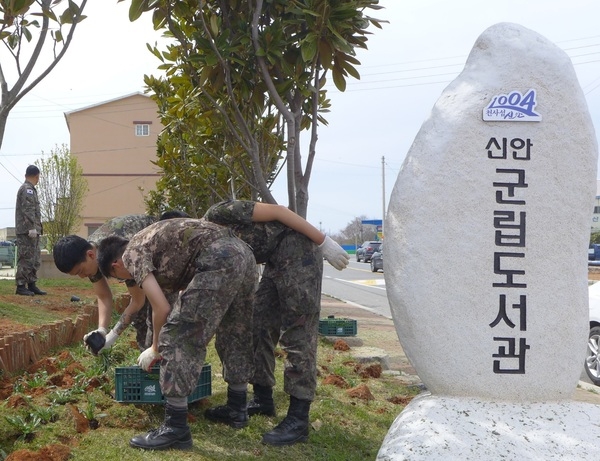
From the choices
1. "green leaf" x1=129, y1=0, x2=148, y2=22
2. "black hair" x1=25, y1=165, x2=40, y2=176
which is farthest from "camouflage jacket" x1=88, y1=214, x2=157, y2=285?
"black hair" x1=25, y1=165, x2=40, y2=176

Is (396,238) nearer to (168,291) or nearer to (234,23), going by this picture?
(168,291)

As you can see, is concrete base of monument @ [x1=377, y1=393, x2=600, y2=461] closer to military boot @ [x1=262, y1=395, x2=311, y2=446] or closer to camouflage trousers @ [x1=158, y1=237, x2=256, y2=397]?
military boot @ [x1=262, y1=395, x2=311, y2=446]

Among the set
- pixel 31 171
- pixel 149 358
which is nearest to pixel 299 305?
pixel 149 358

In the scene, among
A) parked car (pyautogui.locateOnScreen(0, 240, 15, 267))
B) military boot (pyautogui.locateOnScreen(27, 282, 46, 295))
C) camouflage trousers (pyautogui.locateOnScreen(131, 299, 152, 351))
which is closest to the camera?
camouflage trousers (pyautogui.locateOnScreen(131, 299, 152, 351))

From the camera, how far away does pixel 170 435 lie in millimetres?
3973

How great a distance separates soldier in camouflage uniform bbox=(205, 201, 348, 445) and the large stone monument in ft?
1.77

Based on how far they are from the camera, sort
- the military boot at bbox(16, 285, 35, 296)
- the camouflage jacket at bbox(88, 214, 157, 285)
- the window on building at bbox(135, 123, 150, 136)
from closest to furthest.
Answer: the camouflage jacket at bbox(88, 214, 157, 285) → the military boot at bbox(16, 285, 35, 296) → the window on building at bbox(135, 123, 150, 136)

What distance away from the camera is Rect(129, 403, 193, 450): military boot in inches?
155

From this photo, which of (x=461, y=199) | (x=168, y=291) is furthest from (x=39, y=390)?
(x=461, y=199)

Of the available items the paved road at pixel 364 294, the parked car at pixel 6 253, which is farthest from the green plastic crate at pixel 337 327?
the parked car at pixel 6 253

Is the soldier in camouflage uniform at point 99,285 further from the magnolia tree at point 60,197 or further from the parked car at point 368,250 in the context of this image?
the parked car at point 368,250

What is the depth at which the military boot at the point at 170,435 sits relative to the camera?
3941 mm

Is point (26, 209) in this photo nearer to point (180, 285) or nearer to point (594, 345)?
point (180, 285)

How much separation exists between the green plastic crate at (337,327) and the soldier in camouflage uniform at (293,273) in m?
3.74
